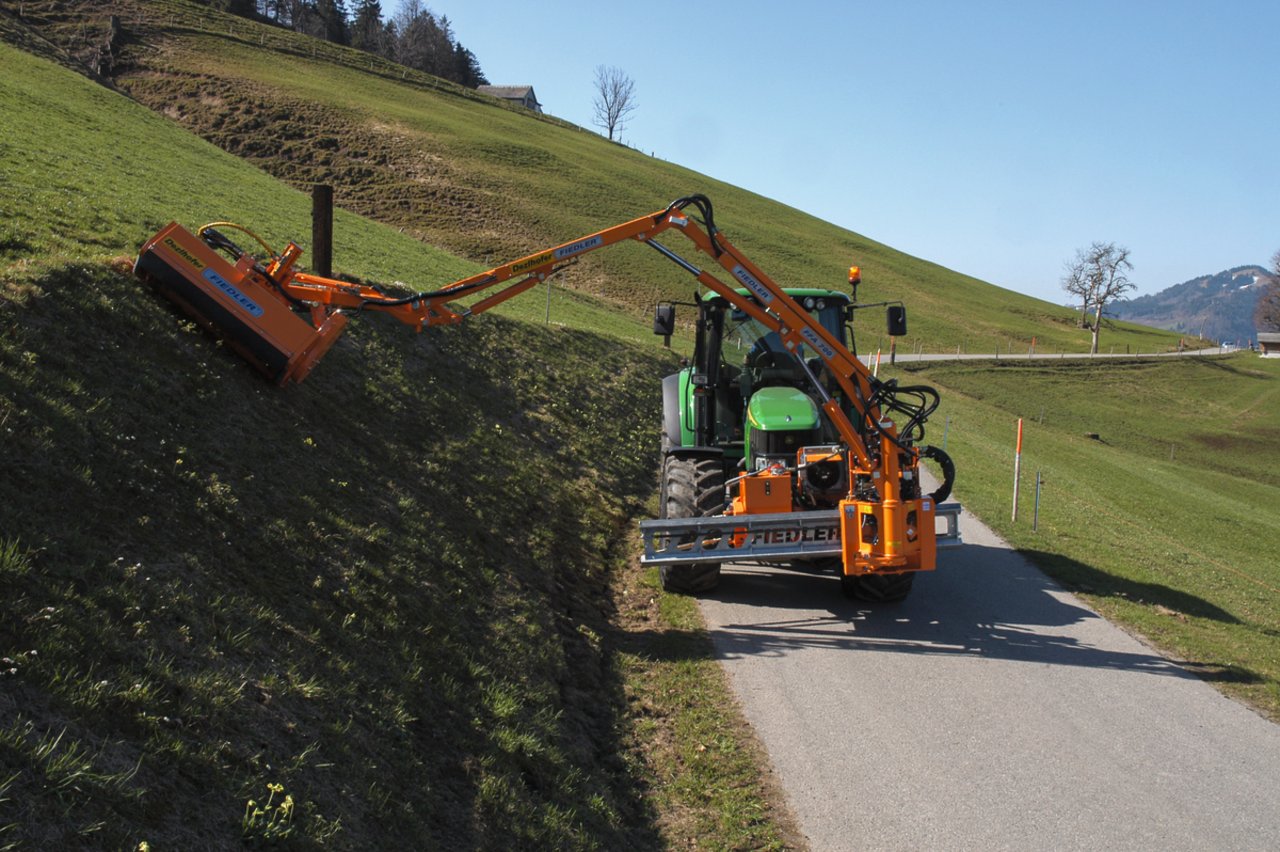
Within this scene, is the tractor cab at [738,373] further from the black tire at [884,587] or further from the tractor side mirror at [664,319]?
the black tire at [884,587]

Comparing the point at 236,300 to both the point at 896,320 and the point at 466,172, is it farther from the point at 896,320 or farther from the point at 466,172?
the point at 466,172

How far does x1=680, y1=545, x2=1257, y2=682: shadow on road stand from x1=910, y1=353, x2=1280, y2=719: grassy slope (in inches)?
21.8

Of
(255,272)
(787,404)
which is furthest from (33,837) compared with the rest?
(787,404)

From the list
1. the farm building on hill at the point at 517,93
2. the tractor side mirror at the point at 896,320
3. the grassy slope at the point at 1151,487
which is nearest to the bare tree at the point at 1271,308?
the grassy slope at the point at 1151,487

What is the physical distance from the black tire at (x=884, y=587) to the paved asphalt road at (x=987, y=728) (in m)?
0.15

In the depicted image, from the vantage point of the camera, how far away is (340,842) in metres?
4.17

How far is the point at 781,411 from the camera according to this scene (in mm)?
9586

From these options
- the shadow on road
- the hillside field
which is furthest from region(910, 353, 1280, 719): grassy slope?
the shadow on road

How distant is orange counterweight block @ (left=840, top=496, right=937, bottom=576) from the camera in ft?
27.5

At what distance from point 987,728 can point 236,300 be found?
6.91 metres

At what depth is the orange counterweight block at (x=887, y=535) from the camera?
837 centimetres

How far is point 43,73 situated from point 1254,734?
127 feet

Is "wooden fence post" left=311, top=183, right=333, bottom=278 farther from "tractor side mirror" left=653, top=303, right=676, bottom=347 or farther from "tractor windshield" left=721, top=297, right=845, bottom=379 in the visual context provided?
"tractor windshield" left=721, top=297, right=845, bottom=379

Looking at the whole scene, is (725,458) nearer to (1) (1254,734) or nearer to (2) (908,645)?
(2) (908,645)
